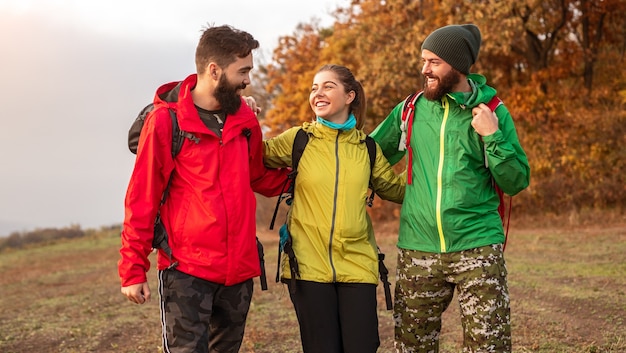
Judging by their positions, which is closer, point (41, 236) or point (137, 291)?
point (137, 291)

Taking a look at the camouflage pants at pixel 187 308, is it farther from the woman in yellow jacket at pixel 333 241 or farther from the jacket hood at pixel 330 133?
the jacket hood at pixel 330 133

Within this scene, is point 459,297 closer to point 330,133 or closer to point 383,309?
point 330,133

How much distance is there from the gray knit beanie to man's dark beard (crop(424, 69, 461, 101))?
0.04 metres

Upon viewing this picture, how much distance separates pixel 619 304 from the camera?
7.88 meters

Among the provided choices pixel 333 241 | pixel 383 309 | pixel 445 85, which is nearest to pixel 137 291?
pixel 333 241

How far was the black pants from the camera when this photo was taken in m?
3.81

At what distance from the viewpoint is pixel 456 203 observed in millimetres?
3805

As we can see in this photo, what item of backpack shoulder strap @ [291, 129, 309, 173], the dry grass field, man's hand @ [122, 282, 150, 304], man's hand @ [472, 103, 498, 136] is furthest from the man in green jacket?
the dry grass field

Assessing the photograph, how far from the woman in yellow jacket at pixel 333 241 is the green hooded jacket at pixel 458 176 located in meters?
0.31

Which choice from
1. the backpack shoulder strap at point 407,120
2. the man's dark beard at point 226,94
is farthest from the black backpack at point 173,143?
the backpack shoulder strap at point 407,120

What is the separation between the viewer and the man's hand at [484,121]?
3.72 metres

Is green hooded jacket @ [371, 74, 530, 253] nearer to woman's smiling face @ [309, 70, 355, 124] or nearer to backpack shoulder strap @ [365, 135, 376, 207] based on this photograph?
backpack shoulder strap @ [365, 135, 376, 207]

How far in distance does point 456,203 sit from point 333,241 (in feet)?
2.34

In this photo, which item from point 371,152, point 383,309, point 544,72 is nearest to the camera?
point 371,152
